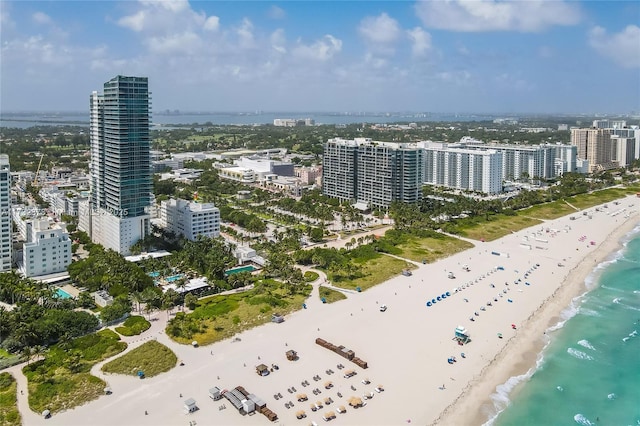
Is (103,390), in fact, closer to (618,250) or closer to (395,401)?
(395,401)

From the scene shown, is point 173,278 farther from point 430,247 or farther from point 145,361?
point 430,247

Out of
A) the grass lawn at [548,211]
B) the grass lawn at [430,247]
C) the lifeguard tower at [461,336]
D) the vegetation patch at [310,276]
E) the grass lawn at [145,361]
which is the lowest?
the grass lawn at [145,361]

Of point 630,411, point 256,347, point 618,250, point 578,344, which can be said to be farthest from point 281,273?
point 618,250

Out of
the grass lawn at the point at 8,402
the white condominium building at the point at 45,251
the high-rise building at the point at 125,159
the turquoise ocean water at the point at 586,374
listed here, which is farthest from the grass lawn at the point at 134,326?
the turquoise ocean water at the point at 586,374

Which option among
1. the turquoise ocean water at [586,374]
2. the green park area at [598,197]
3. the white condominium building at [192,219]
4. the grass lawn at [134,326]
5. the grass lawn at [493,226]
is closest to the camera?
the turquoise ocean water at [586,374]

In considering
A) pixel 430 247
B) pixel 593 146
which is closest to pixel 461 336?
pixel 430 247

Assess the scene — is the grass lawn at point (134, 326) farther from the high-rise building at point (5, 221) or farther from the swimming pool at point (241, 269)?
the high-rise building at point (5, 221)

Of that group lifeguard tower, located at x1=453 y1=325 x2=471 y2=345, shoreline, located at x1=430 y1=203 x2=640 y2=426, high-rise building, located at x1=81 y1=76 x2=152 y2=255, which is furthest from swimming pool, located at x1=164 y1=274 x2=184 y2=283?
shoreline, located at x1=430 y1=203 x2=640 y2=426
